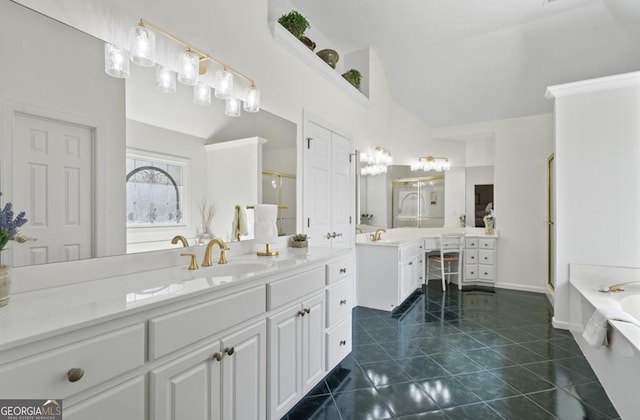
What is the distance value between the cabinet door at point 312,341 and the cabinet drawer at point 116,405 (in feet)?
3.25

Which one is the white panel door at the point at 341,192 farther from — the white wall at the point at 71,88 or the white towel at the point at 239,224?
the white wall at the point at 71,88

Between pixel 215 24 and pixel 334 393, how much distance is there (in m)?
2.63

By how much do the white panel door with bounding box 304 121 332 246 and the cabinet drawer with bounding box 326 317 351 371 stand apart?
0.94 meters

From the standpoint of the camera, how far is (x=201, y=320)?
4.10ft

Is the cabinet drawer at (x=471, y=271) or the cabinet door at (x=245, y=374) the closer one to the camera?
the cabinet door at (x=245, y=374)

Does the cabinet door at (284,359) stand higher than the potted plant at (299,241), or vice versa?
the potted plant at (299,241)

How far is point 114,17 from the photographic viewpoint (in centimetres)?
151

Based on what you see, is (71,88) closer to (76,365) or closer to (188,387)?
(76,365)

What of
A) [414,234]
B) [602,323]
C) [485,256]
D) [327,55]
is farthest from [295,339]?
[485,256]

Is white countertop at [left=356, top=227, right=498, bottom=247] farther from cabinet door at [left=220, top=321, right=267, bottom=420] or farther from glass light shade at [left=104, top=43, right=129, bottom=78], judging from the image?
glass light shade at [left=104, top=43, right=129, bottom=78]

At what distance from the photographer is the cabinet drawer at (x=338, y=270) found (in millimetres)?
2200

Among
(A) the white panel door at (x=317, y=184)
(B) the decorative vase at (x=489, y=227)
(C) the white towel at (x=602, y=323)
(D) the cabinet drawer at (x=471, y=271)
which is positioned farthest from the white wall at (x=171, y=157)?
(B) the decorative vase at (x=489, y=227)

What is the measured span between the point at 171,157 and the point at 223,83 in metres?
0.63

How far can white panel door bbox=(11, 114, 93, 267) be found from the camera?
3.93 ft
